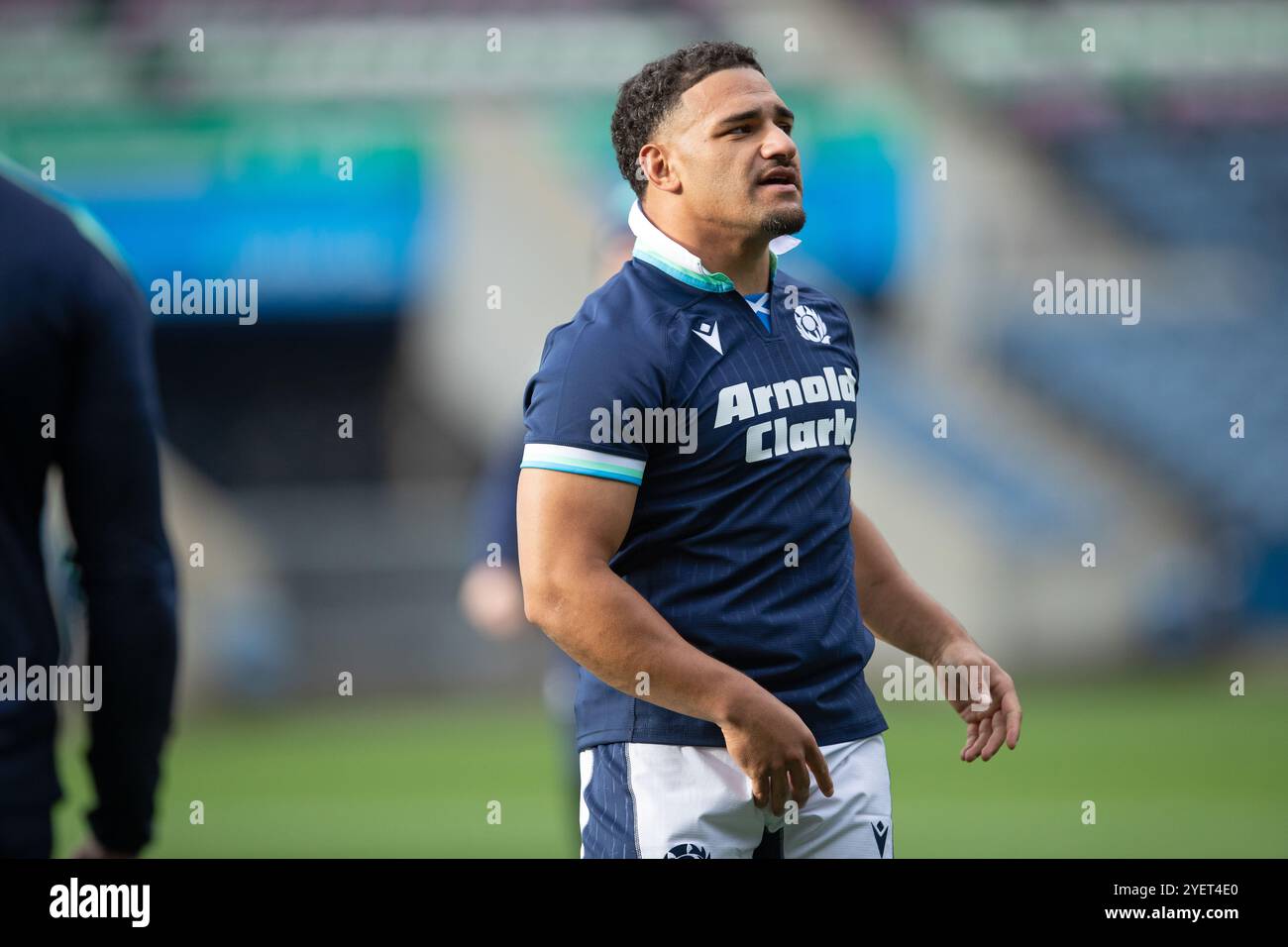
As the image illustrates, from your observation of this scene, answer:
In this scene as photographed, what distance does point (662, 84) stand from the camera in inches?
98.3

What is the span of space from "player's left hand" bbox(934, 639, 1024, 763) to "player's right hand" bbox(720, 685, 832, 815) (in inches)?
16.0

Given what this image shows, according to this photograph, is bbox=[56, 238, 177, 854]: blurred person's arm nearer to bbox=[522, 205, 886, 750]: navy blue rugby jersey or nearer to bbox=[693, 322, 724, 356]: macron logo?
bbox=[522, 205, 886, 750]: navy blue rugby jersey

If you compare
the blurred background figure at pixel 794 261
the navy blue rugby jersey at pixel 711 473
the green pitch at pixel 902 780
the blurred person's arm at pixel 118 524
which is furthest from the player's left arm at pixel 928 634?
the blurred background figure at pixel 794 261

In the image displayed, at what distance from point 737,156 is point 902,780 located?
6826mm

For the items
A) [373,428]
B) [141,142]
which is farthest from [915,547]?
[141,142]

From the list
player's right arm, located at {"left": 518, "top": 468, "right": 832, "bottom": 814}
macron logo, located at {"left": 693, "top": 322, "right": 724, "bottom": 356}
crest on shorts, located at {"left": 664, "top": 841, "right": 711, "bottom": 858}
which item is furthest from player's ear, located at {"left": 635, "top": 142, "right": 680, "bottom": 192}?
crest on shorts, located at {"left": 664, "top": 841, "right": 711, "bottom": 858}

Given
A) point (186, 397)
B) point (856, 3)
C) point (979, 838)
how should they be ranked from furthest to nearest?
point (856, 3) < point (186, 397) < point (979, 838)

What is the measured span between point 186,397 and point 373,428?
1740 millimetres

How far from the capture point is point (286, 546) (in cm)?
1352

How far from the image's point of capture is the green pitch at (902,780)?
23.4 feet

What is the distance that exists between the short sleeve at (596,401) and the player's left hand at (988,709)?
2.18ft

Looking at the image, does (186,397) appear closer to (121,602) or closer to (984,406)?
(984,406)

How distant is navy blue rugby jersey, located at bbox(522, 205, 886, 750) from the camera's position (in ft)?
7.43

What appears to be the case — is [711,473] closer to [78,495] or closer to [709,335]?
[709,335]
